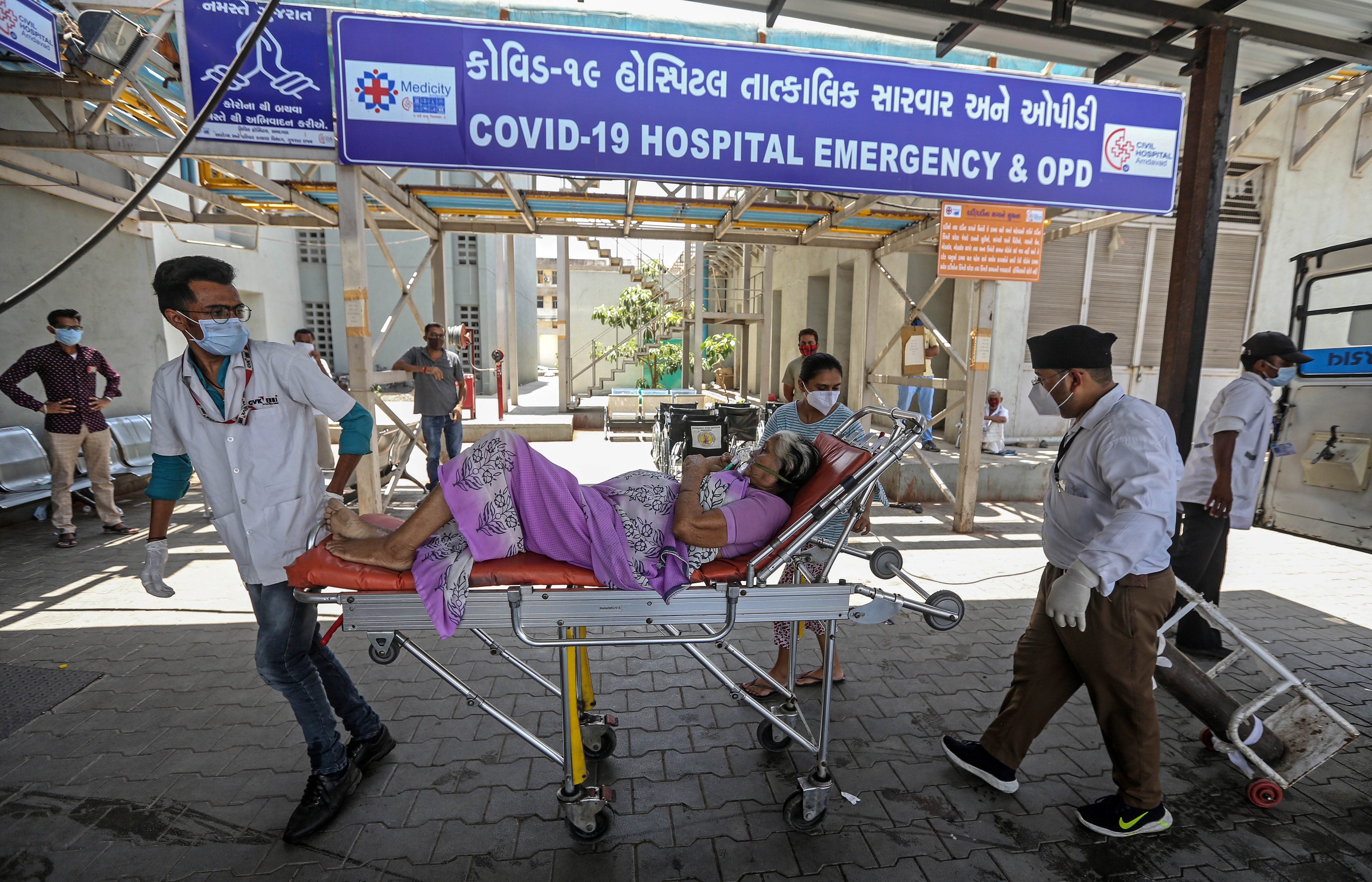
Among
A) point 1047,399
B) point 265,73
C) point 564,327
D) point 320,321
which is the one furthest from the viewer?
point 320,321

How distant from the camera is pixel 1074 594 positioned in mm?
2125

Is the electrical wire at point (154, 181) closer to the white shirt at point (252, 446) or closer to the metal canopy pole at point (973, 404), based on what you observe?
the white shirt at point (252, 446)

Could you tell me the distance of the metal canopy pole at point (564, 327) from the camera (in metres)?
13.7

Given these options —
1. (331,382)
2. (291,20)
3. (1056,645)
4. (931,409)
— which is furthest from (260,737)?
(931,409)

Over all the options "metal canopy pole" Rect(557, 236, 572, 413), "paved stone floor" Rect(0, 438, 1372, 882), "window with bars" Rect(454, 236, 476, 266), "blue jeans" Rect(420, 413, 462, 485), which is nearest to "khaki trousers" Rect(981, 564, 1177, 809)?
"paved stone floor" Rect(0, 438, 1372, 882)

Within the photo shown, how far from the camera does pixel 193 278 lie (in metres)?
2.23

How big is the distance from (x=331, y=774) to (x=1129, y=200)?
6.06 m

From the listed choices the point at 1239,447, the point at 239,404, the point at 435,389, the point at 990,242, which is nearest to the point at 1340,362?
the point at 1239,447

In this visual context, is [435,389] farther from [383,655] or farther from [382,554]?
[382,554]

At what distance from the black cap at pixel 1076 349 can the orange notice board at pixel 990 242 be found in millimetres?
3061

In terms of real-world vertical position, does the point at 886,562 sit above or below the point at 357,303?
below

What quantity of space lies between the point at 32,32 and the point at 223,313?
12.0 feet

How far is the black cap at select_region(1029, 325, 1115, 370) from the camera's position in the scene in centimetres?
231

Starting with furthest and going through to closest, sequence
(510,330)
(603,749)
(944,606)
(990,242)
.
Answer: (510,330)
(990,242)
(603,749)
(944,606)
